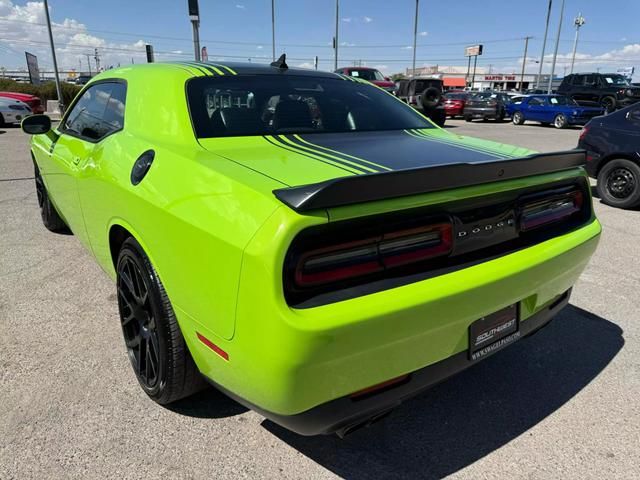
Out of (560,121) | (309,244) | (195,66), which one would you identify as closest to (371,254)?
(309,244)

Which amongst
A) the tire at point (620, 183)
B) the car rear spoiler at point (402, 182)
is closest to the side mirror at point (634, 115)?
the tire at point (620, 183)

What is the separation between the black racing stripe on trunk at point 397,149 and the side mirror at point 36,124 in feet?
7.53

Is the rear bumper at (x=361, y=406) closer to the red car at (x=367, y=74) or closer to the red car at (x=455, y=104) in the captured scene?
the red car at (x=367, y=74)

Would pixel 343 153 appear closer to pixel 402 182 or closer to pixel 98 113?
pixel 402 182

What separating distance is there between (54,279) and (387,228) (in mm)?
3100

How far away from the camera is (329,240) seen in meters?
1.55

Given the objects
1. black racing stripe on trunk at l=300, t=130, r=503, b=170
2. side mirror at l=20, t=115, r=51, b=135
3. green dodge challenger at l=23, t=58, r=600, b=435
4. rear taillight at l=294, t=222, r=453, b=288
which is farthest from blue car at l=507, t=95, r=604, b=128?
rear taillight at l=294, t=222, r=453, b=288

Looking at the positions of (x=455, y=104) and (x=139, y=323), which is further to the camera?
(x=455, y=104)

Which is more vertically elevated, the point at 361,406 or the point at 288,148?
the point at 288,148

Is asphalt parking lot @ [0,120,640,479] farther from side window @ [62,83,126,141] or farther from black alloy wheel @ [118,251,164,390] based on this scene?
side window @ [62,83,126,141]

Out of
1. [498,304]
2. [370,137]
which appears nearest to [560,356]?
[498,304]

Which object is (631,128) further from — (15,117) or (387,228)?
(15,117)

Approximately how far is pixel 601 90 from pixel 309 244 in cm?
2505

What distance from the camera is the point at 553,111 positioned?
20.6 m
